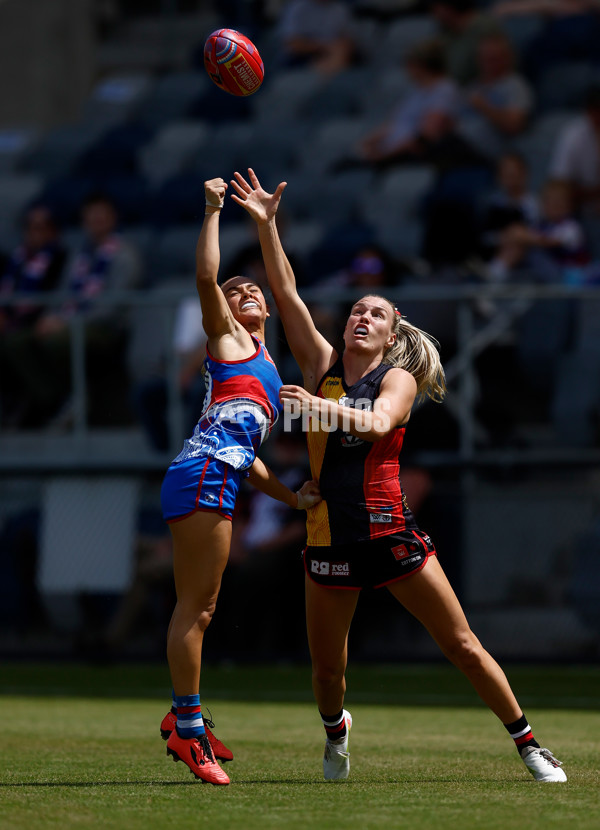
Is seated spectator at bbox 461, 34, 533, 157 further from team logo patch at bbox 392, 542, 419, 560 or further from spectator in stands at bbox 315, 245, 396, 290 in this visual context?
team logo patch at bbox 392, 542, 419, 560

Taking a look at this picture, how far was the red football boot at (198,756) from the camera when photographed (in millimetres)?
5375

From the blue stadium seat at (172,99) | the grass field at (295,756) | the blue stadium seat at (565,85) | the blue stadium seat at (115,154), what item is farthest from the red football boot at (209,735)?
the blue stadium seat at (172,99)

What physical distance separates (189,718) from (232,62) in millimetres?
3358

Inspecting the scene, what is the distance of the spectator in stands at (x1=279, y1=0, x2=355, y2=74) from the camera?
57.5ft

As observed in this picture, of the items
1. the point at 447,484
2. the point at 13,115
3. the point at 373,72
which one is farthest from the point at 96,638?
the point at 13,115

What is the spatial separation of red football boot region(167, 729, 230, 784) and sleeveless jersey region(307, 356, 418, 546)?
3.06 feet

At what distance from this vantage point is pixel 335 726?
569 cm

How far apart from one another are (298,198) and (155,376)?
14.4ft

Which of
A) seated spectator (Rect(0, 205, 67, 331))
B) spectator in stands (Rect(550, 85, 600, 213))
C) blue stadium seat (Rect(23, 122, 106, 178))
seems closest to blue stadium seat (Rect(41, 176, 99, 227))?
blue stadium seat (Rect(23, 122, 106, 178))

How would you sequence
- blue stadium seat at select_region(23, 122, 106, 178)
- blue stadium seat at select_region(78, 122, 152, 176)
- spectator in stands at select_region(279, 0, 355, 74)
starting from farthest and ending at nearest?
blue stadium seat at select_region(23, 122, 106, 178) < spectator in stands at select_region(279, 0, 355, 74) < blue stadium seat at select_region(78, 122, 152, 176)

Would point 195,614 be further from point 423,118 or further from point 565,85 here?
point 565,85

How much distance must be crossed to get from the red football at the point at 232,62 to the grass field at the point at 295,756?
3.38 metres

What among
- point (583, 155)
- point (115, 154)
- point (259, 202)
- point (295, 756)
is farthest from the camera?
point (115, 154)

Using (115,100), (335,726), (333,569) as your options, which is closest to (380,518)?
(333,569)
